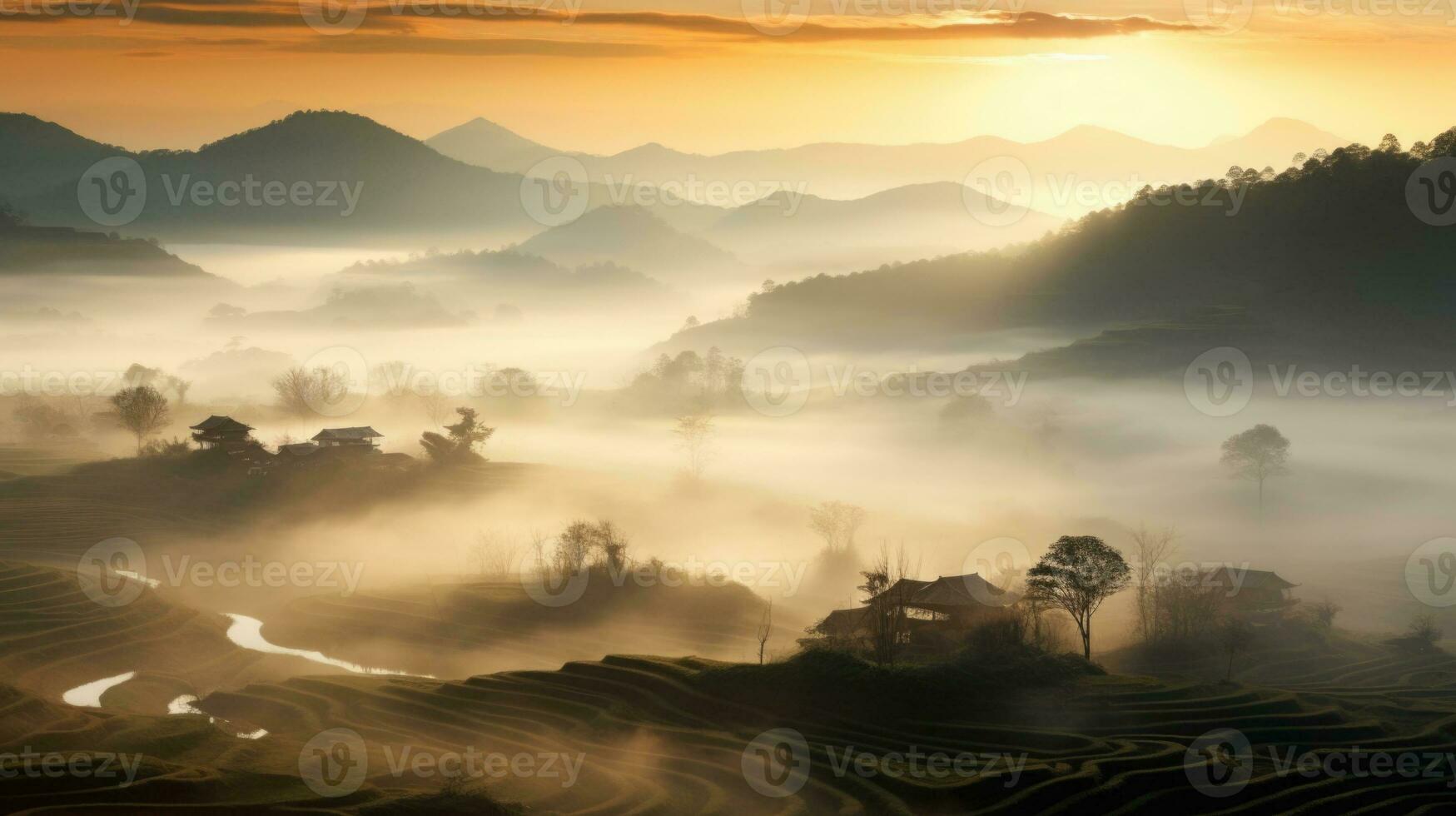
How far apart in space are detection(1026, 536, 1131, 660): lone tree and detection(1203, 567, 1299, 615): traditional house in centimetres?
1381

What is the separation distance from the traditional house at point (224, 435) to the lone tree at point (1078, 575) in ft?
300

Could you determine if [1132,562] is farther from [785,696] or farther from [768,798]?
[768,798]

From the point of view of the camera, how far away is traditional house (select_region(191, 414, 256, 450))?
138125 millimetres

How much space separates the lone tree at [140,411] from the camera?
151 m

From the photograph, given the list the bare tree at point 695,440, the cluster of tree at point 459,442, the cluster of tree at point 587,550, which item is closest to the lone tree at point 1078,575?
the cluster of tree at point 587,550

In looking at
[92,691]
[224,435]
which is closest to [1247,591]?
[92,691]

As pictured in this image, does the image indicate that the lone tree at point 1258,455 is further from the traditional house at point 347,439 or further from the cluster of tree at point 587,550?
the traditional house at point 347,439

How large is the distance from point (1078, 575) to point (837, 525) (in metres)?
48.4

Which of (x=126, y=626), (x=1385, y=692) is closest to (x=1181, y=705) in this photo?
(x=1385, y=692)

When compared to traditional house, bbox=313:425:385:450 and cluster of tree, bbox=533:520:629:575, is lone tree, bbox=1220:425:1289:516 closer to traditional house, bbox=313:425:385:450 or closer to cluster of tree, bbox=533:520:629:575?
cluster of tree, bbox=533:520:629:575

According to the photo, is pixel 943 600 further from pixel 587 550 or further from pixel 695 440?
pixel 695 440

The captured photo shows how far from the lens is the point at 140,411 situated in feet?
497

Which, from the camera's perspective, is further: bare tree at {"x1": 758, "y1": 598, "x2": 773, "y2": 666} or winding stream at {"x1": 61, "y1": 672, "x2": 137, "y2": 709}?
bare tree at {"x1": 758, "y1": 598, "x2": 773, "y2": 666}

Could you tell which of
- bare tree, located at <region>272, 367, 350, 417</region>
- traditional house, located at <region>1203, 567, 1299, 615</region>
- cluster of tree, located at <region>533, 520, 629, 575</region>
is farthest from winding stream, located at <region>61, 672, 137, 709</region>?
bare tree, located at <region>272, 367, 350, 417</region>
